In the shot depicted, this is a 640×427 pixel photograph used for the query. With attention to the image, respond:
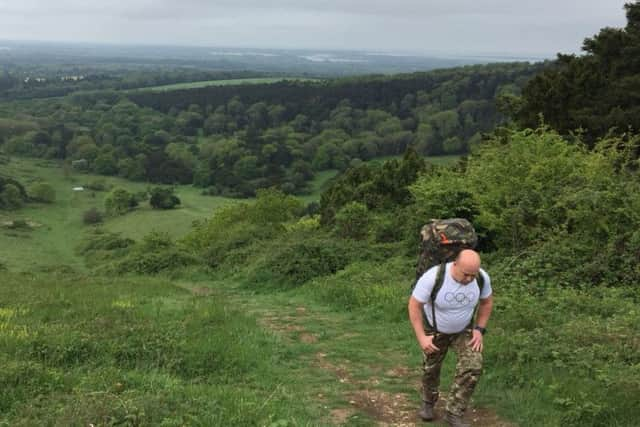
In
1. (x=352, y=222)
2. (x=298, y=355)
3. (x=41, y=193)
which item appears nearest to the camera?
(x=298, y=355)

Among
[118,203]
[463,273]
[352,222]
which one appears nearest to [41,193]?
[118,203]

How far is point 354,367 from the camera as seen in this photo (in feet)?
22.6

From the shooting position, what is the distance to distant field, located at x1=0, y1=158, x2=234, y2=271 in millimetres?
56125

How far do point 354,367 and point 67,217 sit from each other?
8060 cm

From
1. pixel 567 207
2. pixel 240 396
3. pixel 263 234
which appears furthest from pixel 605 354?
pixel 263 234

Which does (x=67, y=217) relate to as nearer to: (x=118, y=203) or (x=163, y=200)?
(x=118, y=203)

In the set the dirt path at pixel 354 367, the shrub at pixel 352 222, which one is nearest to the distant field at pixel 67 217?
the shrub at pixel 352 222

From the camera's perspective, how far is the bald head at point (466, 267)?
177 inches

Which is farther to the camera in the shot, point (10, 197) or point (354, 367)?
point (10, 197)

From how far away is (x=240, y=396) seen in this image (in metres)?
5.29

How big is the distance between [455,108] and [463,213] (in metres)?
100

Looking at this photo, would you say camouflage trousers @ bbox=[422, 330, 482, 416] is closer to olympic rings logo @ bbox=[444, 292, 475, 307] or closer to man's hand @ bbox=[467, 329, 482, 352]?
man's hand @ bbox=[467, 329, 482, 352]

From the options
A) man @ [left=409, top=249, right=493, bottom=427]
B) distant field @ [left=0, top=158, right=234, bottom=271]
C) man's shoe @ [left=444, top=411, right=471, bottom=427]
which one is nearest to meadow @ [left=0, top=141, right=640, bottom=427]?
man's shoe @ [left=444, top=411, right=471, bottom=427]

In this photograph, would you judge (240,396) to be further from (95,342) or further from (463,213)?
(463,213)
